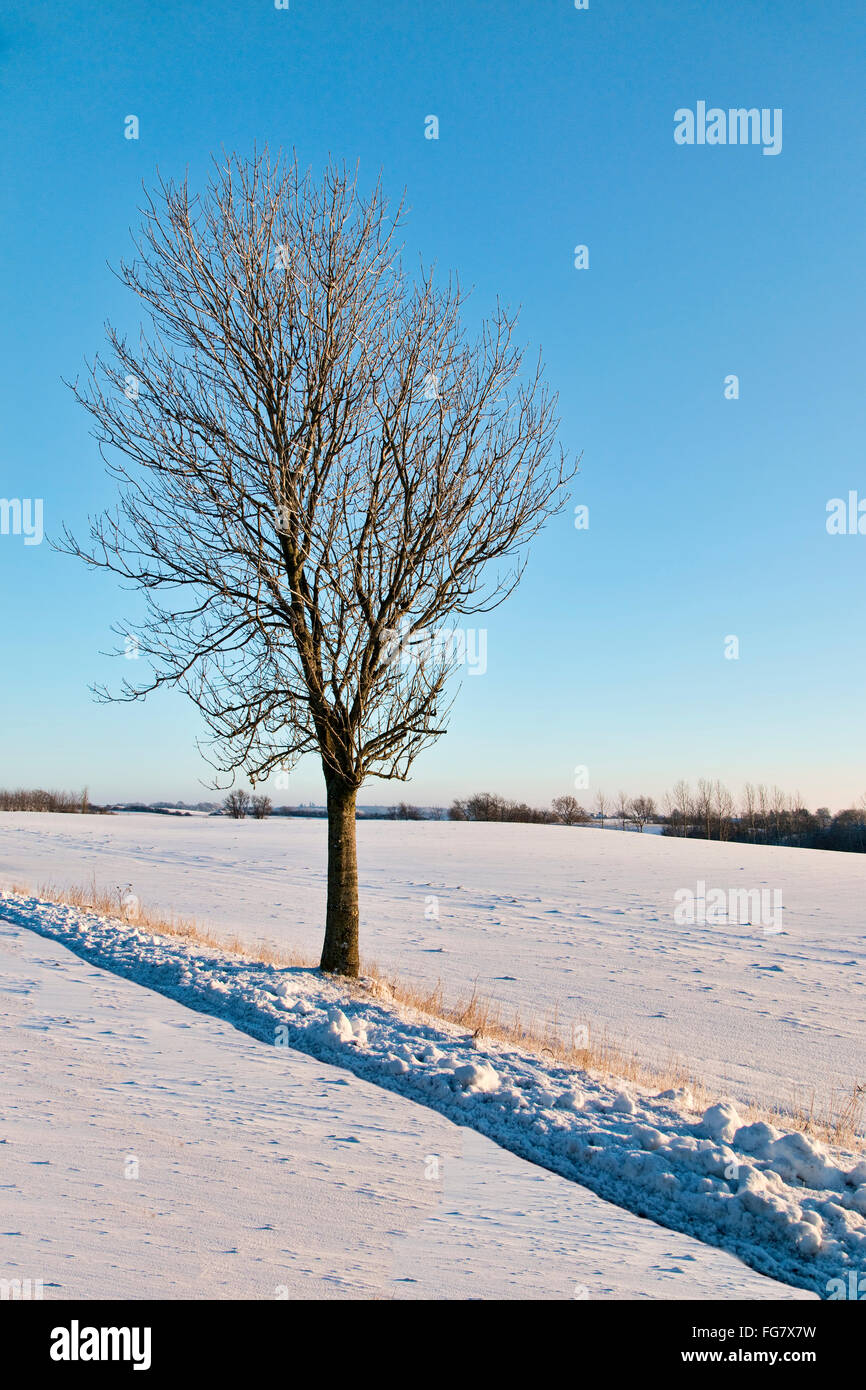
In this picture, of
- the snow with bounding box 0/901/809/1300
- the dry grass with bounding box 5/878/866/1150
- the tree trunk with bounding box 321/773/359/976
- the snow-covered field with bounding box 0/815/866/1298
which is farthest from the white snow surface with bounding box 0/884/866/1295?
the tree trunk with bounding box 321/773/359/976

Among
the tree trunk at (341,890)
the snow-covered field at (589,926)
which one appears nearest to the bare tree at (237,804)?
the snow-covered field at (589,926)

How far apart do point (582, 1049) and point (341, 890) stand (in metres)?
3.56

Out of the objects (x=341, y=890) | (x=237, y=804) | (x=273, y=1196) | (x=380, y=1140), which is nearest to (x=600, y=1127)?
(x=380, y=1140)

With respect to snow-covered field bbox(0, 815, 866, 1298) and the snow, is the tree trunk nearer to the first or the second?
snow-covered field bbox(0, 815, 866, 1298)

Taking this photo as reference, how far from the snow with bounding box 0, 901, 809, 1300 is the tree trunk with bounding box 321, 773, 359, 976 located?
345 centimetres

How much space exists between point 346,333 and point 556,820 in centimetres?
7377

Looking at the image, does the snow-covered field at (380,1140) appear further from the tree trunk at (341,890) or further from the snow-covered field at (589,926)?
the tree trunk at (341,890)

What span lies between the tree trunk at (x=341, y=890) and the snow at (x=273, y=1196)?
3.45 metres

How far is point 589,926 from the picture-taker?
21266 mm

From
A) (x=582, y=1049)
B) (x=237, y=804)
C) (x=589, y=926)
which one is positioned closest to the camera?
(x=582, y=1049)

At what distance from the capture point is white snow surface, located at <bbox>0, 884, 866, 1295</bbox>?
4473 mm

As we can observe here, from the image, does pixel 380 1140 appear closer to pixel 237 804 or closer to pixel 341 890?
pixel 341 890

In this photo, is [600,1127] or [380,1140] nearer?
[380,1140]
